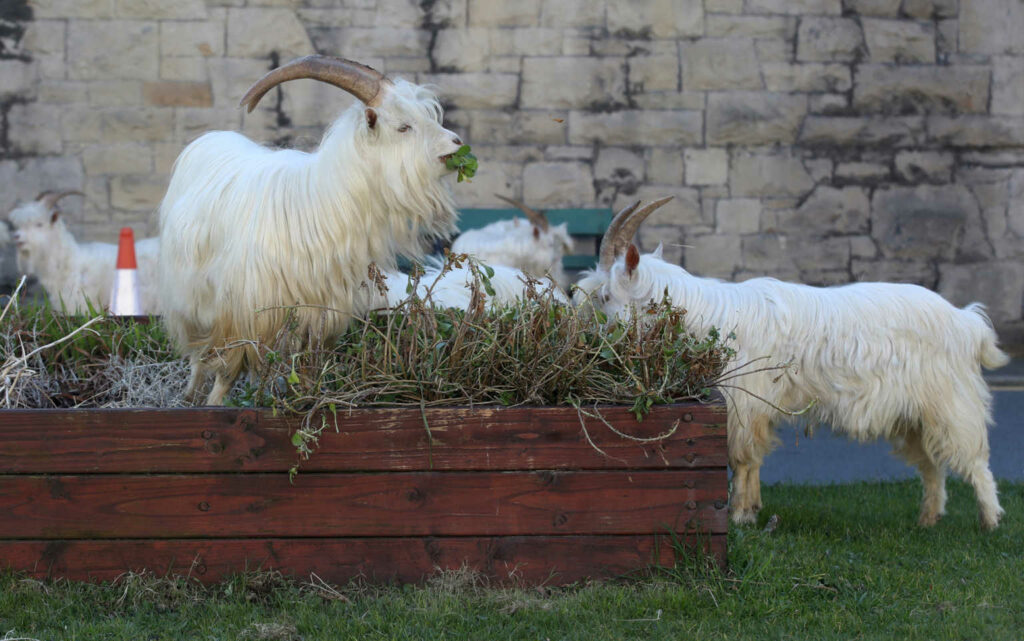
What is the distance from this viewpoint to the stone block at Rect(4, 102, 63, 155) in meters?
9.40

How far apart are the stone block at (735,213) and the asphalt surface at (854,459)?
2497 millimetres

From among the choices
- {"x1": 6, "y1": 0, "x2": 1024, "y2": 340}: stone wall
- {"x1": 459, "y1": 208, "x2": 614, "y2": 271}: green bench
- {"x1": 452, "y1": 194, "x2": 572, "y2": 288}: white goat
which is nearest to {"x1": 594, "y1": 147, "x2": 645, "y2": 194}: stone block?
{"x1": 6, "y1": 0, "x2": 1024, "y2": 340}: stone wall

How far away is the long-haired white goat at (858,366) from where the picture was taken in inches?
186

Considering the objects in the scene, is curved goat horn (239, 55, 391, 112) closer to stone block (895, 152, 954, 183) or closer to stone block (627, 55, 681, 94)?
stone block (627, 55, 681, 94)

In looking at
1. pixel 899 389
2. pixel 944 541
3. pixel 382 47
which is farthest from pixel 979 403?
pixel 382 47

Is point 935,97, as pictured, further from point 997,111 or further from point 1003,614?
point 1003,614

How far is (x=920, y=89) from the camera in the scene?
31.7 ft

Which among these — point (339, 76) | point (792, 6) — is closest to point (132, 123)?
point (792, 6)

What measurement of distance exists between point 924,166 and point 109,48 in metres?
7.64

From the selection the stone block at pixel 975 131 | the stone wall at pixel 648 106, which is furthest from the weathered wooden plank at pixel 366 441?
the stone block at pixel 975 131

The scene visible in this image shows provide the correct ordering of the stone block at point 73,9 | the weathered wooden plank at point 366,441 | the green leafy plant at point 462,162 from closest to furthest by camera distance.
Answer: the weathered wooden plank at point 366,441
the green leafy plant at point 462,162
the stone block at point 73,9

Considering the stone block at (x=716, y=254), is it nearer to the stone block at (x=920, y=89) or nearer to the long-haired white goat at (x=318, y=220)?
the stone block at (x=920, y=89)

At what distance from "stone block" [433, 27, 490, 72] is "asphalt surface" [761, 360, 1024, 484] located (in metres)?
4.36

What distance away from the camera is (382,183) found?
3.47 m
